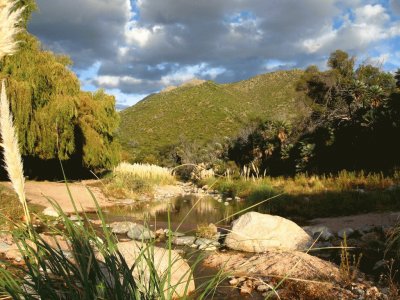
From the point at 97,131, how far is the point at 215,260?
42.2 feet

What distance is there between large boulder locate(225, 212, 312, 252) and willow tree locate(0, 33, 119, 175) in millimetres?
9922

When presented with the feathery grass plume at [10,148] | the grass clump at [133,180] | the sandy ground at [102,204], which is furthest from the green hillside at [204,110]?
the feathery grass plume at [10,148]

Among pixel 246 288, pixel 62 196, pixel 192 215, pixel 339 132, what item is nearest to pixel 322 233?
pixel 246 288

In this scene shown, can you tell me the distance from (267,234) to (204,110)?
1646 inches

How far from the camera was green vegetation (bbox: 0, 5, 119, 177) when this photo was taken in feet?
51.9

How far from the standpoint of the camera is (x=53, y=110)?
16.1m

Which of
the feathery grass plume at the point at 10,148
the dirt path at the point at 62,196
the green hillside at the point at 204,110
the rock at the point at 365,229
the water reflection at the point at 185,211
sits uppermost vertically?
Result: the green hillside at the point at 204,110

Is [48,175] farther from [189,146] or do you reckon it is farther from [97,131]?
[189,146]

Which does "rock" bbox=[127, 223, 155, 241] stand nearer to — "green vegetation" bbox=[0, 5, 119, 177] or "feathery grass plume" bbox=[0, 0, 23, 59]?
"feathery grass plume" bbox=[0, 0, 23, 59]

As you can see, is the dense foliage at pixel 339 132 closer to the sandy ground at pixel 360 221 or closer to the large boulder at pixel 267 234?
the sandy ground at pixel 360 221

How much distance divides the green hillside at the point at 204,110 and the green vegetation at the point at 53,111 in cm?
1420

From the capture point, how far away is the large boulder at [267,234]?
301 inches

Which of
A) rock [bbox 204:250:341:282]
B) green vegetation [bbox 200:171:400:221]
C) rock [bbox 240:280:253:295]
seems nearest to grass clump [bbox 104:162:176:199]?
green vegetation [bbox 200:171:400:221]

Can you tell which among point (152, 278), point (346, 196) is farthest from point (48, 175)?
point (152, 278)
